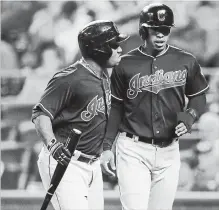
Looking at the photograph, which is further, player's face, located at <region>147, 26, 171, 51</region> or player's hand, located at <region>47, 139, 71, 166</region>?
player's face, located at <region>147, 26, 171, 51</region>

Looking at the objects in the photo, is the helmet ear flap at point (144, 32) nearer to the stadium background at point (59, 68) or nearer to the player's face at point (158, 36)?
the player's face at point (158, 36)

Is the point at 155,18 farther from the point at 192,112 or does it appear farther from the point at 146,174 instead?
the point at 146,174

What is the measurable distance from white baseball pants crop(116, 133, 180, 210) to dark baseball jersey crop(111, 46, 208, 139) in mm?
107

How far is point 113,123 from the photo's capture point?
→ 190 inches

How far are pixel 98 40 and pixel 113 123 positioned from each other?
666mm

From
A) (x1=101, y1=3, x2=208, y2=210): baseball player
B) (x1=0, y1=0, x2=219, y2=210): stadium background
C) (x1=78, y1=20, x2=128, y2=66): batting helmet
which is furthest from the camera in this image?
(x1=0, y1=0, x2=219, y2=210): stadium background

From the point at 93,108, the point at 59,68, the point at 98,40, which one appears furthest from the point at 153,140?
the point at 59,68

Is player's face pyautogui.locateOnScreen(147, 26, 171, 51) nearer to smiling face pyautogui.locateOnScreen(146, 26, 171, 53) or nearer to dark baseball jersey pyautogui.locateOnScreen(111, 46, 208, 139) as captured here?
smiling face pyautogui.locateOnScreen(146, 26, 171, 53)

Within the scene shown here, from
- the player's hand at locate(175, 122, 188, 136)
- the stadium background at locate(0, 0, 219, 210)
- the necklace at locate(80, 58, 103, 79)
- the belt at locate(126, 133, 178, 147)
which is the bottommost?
the stadium background at locate(0, 0, 219, 210)

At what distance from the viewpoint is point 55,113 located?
4176 mm

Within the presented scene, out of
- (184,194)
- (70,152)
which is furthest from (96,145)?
(184,194)

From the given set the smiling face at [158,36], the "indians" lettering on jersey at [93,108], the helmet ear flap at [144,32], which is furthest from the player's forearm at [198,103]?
the "indians" lettering on jersey at [93,108]

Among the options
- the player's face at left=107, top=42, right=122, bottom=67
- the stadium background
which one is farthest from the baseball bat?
the stadium background

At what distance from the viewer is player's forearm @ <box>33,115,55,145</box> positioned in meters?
4.07
